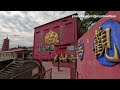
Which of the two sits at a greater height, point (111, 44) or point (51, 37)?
point (51, 37)

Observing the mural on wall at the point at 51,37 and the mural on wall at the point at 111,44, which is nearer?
the mural on wall at the point at 111,44

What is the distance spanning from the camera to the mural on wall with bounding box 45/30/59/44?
44.3 ft

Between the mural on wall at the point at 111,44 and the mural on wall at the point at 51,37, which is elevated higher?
the mural on wall at the point at 51,37

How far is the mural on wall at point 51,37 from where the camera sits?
532 inches

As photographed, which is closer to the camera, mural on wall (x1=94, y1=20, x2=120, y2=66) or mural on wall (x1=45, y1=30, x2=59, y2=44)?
mural on wall (x1=94, y1=20, x2=120, y2=66)

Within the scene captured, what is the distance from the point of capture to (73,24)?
1163cm

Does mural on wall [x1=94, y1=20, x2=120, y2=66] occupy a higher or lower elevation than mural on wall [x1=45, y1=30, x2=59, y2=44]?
lower

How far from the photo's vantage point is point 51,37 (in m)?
13.8

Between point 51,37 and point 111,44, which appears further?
point 51,37
